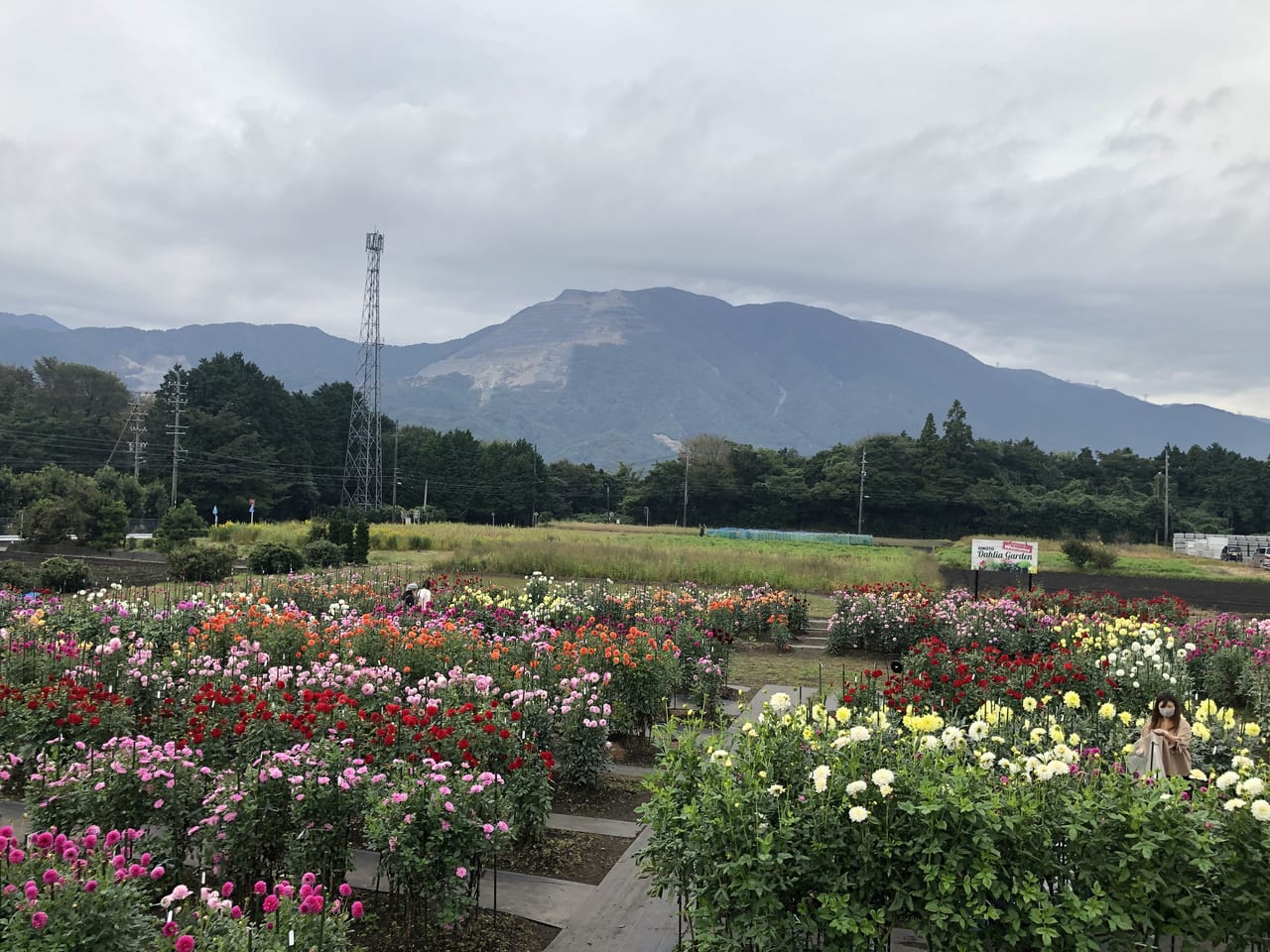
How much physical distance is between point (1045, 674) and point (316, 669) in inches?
268

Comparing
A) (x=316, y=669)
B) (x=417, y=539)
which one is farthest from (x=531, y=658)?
(x=417, y=539)

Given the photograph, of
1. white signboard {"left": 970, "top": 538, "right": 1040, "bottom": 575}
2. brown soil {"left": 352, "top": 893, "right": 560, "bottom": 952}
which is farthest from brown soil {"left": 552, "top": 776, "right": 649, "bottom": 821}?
white signboard {"left": 970, "top": 538, "right": 1040, "bottom": 575}

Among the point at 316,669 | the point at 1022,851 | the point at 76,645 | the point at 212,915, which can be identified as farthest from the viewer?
the point at 76,645

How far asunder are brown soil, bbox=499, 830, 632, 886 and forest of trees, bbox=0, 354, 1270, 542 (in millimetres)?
61277

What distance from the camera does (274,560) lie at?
24781mm

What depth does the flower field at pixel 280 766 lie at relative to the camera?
3508mm

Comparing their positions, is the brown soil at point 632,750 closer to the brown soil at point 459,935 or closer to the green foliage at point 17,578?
the brown soil at point 459,935

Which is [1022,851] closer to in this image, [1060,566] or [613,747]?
[613,747]

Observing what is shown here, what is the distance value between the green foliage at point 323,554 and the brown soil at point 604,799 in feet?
70.4

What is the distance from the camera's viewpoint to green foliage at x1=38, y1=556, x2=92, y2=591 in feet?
64.5

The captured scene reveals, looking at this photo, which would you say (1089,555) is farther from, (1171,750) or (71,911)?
(71,911)

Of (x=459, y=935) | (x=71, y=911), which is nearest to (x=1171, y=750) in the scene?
(x=459, y=935)

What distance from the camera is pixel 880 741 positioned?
14.8ft

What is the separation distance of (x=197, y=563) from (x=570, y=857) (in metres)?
19.4
